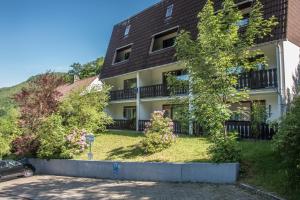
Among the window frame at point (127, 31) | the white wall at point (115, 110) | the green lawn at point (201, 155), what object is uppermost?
the window frame at point (127, 31)

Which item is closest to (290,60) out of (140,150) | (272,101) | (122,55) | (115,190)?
(272,101)

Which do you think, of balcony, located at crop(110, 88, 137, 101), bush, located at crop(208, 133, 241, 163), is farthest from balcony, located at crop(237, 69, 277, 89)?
balcony, located at crop(110, 88, 137, 101)

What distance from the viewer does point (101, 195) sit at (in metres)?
13.0

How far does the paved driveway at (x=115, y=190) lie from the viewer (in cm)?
1179

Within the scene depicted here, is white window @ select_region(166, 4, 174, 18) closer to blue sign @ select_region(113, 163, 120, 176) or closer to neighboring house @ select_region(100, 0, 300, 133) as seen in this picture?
neighboring house @ select_region(100, 0, 300, 133)

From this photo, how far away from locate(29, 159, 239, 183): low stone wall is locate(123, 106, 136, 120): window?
12.7 metres

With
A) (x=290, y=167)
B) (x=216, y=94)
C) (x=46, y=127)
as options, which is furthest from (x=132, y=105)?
(x=290, y=167)

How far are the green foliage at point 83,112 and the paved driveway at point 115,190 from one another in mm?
8683

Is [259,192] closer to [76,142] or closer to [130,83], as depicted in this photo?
[76,142]

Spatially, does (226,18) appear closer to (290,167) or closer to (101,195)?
(290,167)

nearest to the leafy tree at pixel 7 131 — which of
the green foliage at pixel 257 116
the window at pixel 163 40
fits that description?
the window at pixel 163 40

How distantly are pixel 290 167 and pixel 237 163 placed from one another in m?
3.11

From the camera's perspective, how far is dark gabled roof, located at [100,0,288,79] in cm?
2373

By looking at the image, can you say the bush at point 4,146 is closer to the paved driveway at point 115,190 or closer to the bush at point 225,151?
the paved driveway at point 115,190
